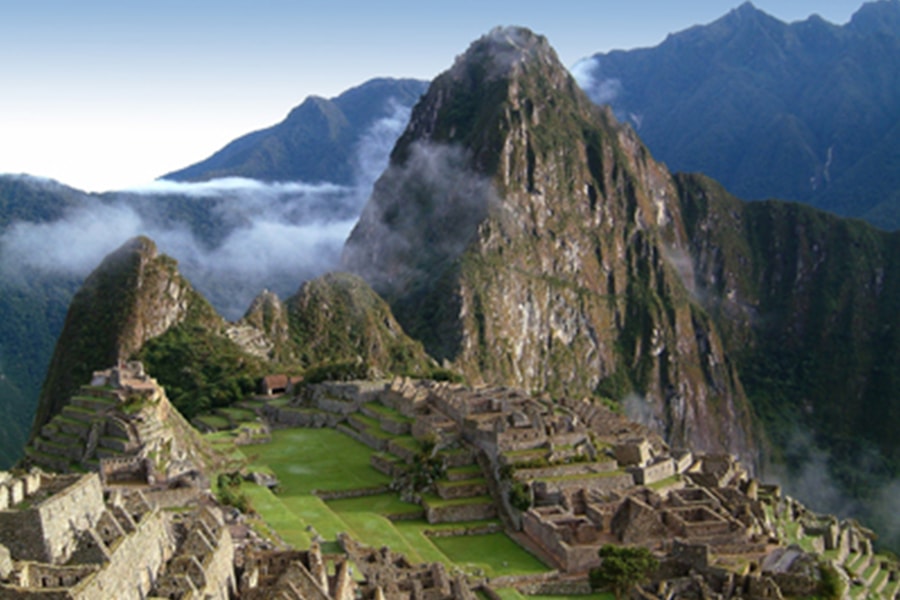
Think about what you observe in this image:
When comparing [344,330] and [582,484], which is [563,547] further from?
[344,330]

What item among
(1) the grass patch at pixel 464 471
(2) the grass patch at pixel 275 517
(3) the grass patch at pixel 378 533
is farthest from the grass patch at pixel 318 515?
(1) the grass patch at pixel 464 471

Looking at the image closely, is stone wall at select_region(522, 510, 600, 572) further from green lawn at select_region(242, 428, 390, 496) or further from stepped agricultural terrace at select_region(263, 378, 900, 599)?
green lawn at select_region(242, 428, 390, 496)

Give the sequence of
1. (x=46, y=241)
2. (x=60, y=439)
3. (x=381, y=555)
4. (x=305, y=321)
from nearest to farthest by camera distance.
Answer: (x=381, y=555), (x=60, y=439), (x=305, y=321), (x=46, y=241)

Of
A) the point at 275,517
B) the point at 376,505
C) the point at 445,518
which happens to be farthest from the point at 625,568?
the point at 376,505

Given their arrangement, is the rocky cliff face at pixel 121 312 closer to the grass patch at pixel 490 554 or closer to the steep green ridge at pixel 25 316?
the steep green ridge at pixel 25 316

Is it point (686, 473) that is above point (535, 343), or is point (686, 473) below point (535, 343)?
above

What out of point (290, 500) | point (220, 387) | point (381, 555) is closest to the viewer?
point (381, 555)

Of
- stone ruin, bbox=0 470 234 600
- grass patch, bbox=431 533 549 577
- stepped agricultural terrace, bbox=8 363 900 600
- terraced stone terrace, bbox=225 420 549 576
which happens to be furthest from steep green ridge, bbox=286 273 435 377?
stone ruin, bbox=0 470 234 600

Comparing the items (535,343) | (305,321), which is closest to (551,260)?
(535,343)

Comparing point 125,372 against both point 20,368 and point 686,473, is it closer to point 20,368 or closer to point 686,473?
point 686,473
